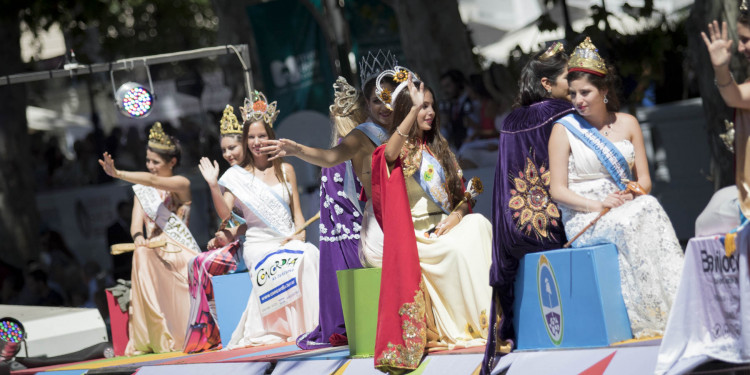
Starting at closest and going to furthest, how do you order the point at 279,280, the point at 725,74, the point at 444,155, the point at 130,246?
the point at 725,74, the point at 444,155, the point at 279,280, the point at 130,246

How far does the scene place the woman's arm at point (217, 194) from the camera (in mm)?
7496

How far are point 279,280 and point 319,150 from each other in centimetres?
189

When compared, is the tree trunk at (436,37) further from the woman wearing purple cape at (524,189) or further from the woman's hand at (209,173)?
the woman wearing purple cape at (524,189)

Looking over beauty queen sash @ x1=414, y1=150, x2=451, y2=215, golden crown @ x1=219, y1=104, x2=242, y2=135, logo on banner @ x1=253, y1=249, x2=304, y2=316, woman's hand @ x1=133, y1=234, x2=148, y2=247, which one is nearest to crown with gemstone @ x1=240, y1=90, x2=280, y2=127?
golden crown @ x1=219, y1=104, x2=242, y2=135

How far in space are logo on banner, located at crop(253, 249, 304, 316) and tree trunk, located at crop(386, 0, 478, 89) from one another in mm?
4602

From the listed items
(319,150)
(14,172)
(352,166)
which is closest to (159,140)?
(352,166)

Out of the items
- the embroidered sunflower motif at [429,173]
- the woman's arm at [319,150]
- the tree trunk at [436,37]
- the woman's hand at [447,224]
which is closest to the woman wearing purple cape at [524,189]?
the woman's hand at [447,224]

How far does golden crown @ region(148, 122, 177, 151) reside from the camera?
27.0 feet

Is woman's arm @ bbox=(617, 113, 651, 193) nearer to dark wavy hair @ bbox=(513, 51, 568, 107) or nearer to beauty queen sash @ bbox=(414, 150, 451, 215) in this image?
dark wavy hair @ bbox=(513, 51, 568, 107)

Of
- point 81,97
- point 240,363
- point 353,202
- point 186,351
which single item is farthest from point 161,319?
point 81,97

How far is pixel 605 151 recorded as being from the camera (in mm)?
5066

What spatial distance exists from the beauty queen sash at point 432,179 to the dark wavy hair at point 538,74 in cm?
67

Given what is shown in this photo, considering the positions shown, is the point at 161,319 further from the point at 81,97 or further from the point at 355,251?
the point at 81,97

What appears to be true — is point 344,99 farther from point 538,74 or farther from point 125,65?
point 125,65
